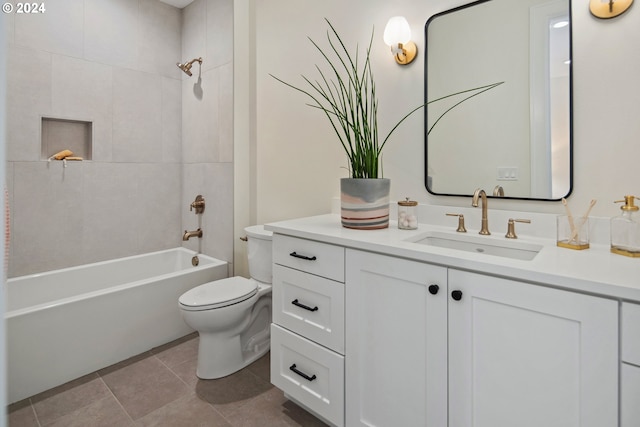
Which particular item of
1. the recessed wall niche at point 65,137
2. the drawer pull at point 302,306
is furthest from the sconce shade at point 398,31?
the recessed wall niche at point 65,137

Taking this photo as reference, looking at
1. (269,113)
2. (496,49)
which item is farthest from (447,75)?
(269,113)

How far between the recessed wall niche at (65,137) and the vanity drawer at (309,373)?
209cm

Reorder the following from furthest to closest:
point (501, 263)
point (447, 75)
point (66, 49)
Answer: point (66, 49), point (447, 75), point (501, 263)

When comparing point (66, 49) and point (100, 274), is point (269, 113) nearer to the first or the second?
point (66, 49)

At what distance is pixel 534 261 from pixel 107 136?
2.89 meters

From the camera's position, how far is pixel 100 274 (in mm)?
2619

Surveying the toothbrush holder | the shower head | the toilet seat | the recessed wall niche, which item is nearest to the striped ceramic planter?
the toothbrush holder

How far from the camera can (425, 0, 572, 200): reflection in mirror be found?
1.36 metres

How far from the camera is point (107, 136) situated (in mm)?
2662

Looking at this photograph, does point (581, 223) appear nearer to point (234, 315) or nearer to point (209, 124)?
point (234, 315)

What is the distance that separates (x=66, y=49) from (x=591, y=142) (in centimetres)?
314

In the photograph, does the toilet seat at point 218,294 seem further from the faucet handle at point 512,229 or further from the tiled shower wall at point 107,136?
the faucet handle at point 512,229

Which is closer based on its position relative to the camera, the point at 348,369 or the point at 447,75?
the point at 348,369

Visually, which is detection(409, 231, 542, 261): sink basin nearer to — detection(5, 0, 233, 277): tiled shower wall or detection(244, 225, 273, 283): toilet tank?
detection(244, 225, 273, 283): toilet tank
